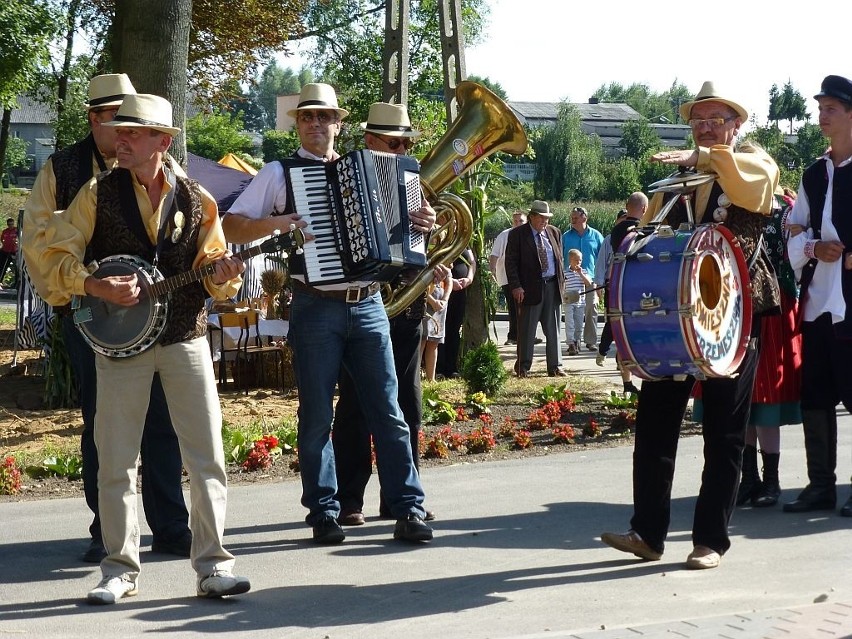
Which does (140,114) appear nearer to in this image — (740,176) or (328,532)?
(328,532)

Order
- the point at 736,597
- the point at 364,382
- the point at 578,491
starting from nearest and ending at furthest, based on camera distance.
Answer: the point at 736,597, the point at 364,382, the point at 578,491

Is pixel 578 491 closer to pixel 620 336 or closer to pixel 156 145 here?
pixel 620 336

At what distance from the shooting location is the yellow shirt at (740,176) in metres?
5.65

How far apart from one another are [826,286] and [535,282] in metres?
7.75

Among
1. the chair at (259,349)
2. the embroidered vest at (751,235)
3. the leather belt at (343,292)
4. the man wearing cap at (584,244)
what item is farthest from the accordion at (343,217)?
the man wearing cap at (584,244)

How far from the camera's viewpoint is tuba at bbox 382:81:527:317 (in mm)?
6879

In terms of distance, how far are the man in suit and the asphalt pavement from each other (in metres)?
6.56

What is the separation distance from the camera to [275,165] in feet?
20.2

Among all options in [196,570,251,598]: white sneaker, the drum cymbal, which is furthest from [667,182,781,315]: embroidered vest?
[196,570,251,598]: white sneaker

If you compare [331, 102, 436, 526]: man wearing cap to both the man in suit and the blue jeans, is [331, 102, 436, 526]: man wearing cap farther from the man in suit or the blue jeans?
the man in suit

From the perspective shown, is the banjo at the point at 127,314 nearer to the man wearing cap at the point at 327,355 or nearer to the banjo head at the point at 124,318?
the banjo head at the point at 124,318

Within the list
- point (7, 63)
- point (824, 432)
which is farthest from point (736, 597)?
point (7, 63)

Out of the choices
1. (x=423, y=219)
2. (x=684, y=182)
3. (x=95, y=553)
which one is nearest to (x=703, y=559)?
(x=684, y=182)

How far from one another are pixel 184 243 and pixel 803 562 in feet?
10.8
